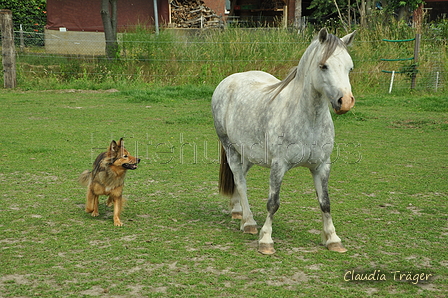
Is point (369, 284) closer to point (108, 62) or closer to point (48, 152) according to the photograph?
point (48, 152)

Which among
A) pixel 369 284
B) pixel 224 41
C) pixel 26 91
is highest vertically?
pixel 224 41

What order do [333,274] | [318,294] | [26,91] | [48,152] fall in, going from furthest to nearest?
1. [26,91]
2. [48,152]
3. [333,274]
4. [318,294]

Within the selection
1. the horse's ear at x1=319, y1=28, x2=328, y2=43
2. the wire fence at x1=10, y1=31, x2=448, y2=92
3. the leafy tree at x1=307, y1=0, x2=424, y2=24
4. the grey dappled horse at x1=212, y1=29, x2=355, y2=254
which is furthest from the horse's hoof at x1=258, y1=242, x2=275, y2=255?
the leafy tree at x1=307, y1=0, x2=424, y2=24

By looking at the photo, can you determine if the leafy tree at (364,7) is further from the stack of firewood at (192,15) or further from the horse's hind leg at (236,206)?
the horse's hind leg at (236,206)

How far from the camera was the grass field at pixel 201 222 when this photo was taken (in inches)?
146

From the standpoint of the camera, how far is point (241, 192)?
5023 millimetres

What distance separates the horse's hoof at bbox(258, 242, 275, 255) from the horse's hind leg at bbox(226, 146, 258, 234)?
523 mm

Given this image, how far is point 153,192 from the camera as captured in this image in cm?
617

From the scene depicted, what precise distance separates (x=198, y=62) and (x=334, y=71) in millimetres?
11898

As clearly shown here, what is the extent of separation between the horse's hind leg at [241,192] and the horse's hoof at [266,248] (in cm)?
52

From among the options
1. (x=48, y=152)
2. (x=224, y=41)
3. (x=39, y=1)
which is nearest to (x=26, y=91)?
(x=224, y=41)

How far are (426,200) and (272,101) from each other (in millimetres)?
2511

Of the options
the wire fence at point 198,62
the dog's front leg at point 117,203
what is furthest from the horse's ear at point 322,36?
the wire fence at point 198,62

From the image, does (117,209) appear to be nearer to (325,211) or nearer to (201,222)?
(201,222)
